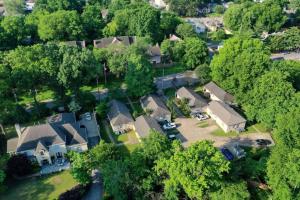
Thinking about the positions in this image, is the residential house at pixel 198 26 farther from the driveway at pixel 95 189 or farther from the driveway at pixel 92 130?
the driveway at pixel 95 189

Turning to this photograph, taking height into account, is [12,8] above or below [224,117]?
above

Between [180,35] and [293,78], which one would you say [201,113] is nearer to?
[293,78]

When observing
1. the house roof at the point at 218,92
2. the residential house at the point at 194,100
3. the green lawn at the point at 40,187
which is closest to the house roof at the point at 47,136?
the green lawn at the point at 40,187

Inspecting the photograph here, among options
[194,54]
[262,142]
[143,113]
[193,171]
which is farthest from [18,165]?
[194,54]

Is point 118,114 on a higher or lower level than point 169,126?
higher

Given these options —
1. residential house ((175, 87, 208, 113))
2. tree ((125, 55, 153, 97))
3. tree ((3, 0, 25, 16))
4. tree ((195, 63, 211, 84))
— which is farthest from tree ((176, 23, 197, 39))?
tree ((3, 0, 25, 16))

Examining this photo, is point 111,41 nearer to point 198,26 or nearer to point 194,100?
point 194,100

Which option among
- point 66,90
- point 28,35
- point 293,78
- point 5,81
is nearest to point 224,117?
point 293,78
